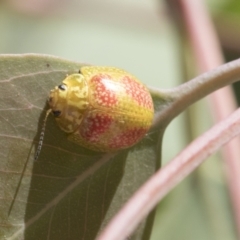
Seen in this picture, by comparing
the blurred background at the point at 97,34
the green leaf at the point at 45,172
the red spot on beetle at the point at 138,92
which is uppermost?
the red spot on beetle at the point at 138,92

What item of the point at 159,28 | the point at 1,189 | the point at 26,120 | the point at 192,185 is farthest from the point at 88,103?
the point at 159,28

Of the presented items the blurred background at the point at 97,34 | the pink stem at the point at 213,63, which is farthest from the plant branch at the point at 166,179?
the blurred background at the point at 97,34

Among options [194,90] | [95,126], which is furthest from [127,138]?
[194,90]

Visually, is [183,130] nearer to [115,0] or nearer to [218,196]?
[218,196]

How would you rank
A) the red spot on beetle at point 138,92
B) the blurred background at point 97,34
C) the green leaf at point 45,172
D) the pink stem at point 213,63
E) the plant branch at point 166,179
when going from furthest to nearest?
1. the blurred background at point 97,34
2. the pink stem at point 213,63
3. the red spot on beetle at point 138,92
4. the green leaf at point 45,172
5. the plant branch at point 166,179

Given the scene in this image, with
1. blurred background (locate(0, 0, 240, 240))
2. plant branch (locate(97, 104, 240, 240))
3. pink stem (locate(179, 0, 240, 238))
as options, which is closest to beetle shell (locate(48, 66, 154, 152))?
plant branch (locate(97, 104, 240, 240))

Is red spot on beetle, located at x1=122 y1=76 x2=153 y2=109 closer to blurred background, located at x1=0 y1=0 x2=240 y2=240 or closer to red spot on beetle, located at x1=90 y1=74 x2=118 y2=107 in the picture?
red spot on beetle, located at x1=90 y1=74 x2=118 y2=107

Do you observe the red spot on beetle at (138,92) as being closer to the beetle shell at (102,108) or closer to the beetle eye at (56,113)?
the beetle shell at (102,108)
